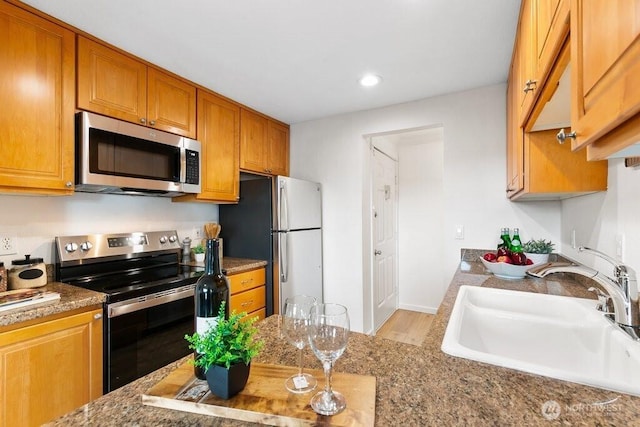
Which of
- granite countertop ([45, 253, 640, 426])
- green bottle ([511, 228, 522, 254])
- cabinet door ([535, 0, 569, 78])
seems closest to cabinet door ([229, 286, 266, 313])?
granite countertop ([45, 253, 640, 426])

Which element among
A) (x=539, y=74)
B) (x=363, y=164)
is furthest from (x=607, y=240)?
(x=363, y=164)

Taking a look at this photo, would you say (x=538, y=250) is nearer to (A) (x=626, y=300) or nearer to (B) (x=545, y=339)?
(B) (x=545, y=339)

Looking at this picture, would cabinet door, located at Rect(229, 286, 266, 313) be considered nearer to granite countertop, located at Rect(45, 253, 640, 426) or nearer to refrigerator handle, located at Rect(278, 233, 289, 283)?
refrigerator handle, located at Rect(278, 233, 289, 283)

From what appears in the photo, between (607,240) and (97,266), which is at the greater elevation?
(607,240)

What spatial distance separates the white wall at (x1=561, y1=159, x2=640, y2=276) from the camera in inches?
43.6

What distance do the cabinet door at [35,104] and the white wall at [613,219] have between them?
258 cm

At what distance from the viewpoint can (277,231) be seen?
8.77ft

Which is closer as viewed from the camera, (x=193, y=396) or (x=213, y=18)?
(x=193, y=396)

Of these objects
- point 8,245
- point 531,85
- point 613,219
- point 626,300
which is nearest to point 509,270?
point 613,219

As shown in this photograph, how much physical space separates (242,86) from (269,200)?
37.0 inches

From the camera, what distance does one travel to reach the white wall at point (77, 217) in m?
1.77

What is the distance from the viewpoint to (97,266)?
2020 millimetres

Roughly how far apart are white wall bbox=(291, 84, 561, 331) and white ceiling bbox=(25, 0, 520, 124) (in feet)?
0.76

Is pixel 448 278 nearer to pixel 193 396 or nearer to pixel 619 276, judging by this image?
pixel 619 276
